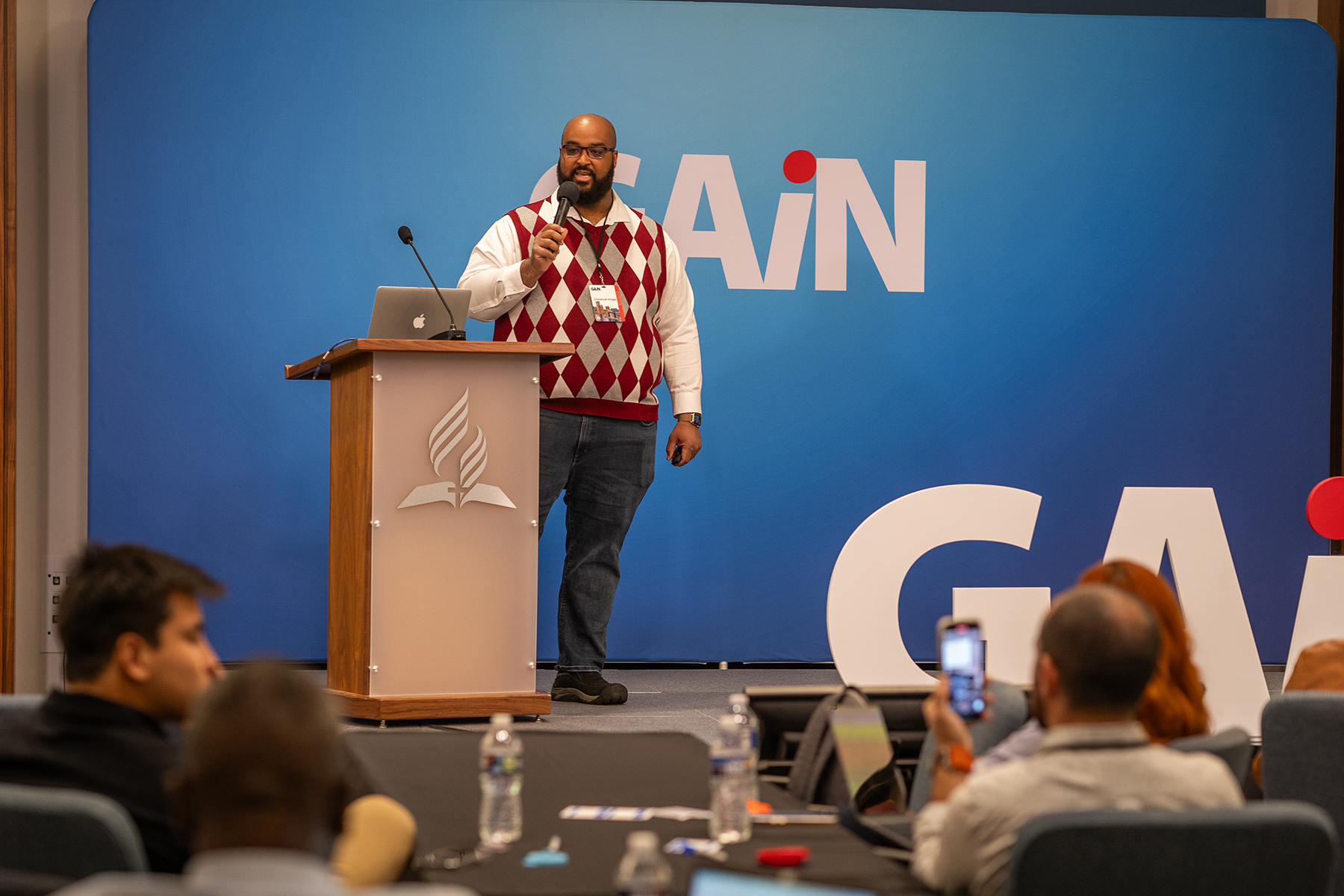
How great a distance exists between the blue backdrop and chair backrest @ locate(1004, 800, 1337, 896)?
14.0 feet

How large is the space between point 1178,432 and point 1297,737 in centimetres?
392

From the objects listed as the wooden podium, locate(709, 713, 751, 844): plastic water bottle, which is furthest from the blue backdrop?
locate(709, 713, 751, 844): plastic water bottle

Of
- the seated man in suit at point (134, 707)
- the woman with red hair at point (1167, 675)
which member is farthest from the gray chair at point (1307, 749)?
the seated man in suit at point (134, 707)

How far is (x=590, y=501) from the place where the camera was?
4559 mm

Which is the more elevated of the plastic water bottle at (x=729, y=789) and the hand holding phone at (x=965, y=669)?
the hand holding phone at (x=965, y=669)

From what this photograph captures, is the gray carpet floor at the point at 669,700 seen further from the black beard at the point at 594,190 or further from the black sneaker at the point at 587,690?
the black beard at the point at 594,190

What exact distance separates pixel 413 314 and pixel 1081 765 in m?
3.00

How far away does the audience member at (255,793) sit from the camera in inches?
36.3

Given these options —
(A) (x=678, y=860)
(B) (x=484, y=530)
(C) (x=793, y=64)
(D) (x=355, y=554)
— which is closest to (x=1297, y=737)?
(A) (x=678, y=860)

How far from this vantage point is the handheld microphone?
167 inches

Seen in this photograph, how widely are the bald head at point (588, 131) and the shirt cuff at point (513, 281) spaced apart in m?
0.54

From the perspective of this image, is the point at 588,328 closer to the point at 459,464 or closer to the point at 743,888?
the point at 459,464

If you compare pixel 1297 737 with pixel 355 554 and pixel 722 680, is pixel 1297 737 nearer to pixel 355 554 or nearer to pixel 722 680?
pixel 355 554

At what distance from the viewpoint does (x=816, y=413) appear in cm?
572
